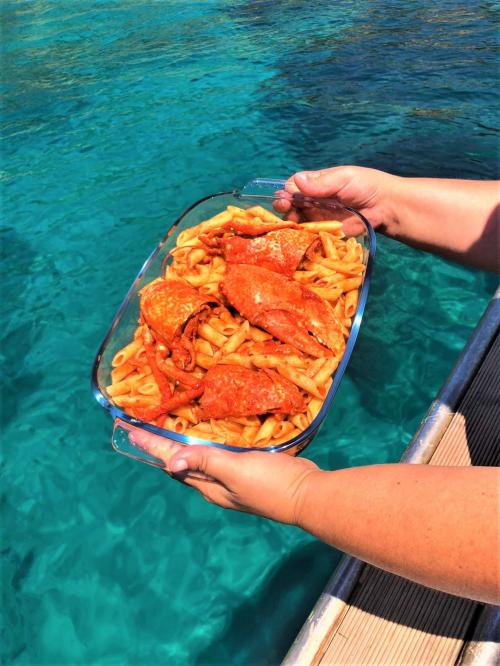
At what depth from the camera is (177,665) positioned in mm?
2230

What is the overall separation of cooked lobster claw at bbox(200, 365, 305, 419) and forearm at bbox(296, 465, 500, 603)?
1.29 feet

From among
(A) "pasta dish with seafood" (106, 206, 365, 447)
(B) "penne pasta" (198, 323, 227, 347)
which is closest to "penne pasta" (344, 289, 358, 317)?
(A) "pasta dish with seafood" (106, 206, 365, 447)

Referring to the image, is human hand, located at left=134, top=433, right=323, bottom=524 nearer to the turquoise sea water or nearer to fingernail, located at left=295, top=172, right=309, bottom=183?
the turquoise sea water

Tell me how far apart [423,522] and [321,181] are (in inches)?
76.1

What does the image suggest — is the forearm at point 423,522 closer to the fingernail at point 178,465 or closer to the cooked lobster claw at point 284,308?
the fingernail at point 178,465

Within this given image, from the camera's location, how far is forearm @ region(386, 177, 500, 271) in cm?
238

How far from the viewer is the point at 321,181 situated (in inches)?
106

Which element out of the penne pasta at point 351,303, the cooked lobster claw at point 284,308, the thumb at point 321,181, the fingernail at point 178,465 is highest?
the thumb at point 321,181

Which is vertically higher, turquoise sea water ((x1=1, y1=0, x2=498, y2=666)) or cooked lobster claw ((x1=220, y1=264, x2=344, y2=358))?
cooked lobster claw ((x1=220, y1=264, x2=344, y2=358))

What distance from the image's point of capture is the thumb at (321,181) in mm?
2682

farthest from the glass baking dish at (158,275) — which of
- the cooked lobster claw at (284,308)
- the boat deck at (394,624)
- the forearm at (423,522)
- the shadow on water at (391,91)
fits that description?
the shadow on water at (391,91)

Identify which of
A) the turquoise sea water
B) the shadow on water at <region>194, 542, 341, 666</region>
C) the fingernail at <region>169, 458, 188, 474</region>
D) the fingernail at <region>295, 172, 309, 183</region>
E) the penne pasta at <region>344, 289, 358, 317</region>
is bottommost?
the shadow on water at <region>194, 542, 341, 666</region>

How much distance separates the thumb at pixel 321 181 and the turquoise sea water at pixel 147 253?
41.3 inches

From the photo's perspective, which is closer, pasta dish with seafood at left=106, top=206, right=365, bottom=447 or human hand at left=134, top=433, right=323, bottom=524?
human hand at left=134, top=433, right=323, bottom=524
